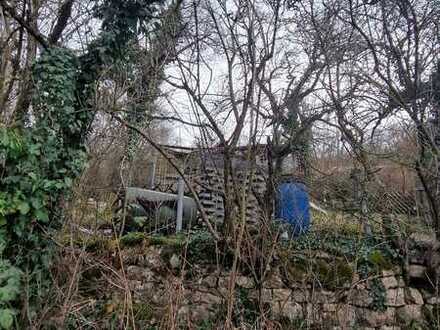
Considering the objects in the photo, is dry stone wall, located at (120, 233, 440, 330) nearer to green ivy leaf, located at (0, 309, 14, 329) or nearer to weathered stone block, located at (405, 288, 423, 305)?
weathered stone block, located at (405, 288, 423, 305)

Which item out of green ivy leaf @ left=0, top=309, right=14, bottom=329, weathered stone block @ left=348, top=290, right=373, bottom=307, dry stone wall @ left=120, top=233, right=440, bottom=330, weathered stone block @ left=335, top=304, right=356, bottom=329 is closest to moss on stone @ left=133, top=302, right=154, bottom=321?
dry stone wall @ left=120, top=233, right=440, bottom=330

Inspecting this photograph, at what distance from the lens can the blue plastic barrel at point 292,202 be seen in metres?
4.65

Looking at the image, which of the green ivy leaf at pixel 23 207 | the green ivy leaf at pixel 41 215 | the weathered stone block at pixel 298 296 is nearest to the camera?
the green ivy leaf at pixel 23 207

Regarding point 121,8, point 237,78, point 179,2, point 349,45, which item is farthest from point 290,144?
point 121,8

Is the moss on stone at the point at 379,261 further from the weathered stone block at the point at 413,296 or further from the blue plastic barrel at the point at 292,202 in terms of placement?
the blue plastic barrel at the point at 292,202

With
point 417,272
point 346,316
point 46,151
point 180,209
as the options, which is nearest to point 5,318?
point 46,151

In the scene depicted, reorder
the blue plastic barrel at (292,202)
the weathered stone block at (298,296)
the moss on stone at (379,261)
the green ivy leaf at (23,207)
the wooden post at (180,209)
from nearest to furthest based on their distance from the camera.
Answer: the green ivy leaf at (23,207)
the weathered stone block at (298,296)
the moss on stone at (379,261)
the blue plastic barrel at (292,202)
the wooden post at (180,209)

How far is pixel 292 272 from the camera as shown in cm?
389

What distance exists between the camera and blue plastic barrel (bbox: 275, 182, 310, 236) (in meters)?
4.65

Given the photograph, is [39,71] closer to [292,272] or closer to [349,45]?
[292,272]

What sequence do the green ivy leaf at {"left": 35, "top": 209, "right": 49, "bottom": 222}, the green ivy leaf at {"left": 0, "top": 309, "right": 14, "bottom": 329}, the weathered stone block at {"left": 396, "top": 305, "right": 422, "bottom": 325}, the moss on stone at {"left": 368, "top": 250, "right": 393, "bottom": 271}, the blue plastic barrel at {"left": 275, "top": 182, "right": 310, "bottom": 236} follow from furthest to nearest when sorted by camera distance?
the blue plastic barrel at {"left": 275, "top": 182, "right": 310, "bottom": 236} → the moss on stone at {"left": 368, "top": 250, "right": 393, "bottom": 271} → the weathered stone block at {"left": 396, "top": 305, "right": 422, "bottom": 325} → the green ivy leaf at {"left": 35, "top": 209, "right": 49, "bottom": 222} → the green ivy leaf at {"left": 0, "top": 309, "right": 14, "bottom": 329}

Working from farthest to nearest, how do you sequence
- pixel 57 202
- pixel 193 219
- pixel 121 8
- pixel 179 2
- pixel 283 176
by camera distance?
pixel 193 219 < pixel 283 176 < pixel 179 2 < pixel 121 8 < pixel 57 202

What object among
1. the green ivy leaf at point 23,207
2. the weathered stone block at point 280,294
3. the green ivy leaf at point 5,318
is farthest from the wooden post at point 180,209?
the green ivy leaf at point 5,318

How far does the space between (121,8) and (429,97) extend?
14.0 ft
